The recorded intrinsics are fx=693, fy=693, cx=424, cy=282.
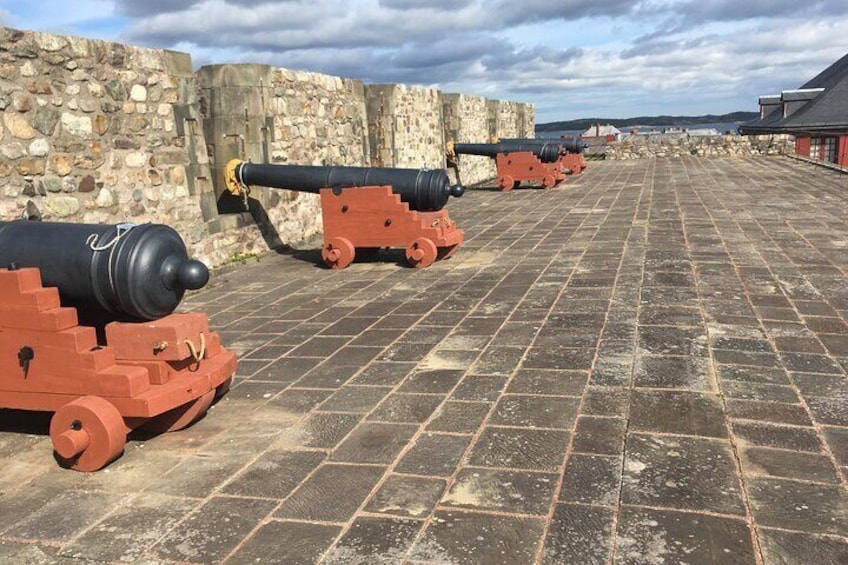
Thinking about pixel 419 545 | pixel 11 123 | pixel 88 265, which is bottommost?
pixel 419 545

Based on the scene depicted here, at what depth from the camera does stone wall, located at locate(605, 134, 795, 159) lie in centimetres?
2311

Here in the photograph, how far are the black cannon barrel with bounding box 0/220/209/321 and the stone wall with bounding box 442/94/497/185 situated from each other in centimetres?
1304

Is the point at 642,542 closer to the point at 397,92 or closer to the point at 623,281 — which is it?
the point at 623,281

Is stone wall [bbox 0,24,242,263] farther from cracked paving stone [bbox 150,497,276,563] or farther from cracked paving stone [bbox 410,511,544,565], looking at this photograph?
cracked paving stone [bbox 410,511,544,565]

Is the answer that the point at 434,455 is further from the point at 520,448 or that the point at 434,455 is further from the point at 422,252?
the point at 422,252

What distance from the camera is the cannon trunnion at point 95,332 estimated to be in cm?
295

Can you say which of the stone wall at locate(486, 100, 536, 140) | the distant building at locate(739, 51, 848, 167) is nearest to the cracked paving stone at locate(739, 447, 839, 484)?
→ the stone wall at locate(486, 100, 536, 140)

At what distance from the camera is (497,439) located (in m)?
2.94

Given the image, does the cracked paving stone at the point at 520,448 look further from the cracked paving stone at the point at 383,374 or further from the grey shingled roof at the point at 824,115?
Answer: the grey shingled roof at the point at 824,115

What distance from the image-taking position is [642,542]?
2162 mm

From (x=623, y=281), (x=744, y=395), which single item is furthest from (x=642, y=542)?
(x=623, y=281)

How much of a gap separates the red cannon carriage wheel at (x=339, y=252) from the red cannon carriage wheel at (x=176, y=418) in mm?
3964

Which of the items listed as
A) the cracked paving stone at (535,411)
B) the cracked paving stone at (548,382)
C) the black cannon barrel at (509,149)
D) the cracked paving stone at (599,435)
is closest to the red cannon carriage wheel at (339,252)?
the cracked paving stone at (548,382)

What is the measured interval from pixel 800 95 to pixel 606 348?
34419 mm
